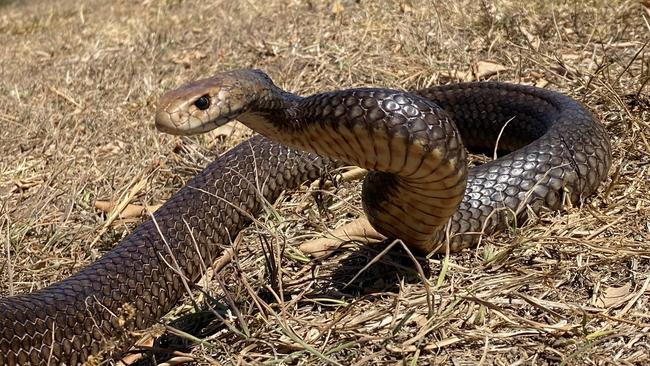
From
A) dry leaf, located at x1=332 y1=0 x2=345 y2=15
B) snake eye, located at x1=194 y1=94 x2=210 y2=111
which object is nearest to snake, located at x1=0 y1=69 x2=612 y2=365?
snake eye, located at x1=194 y1=94 x2=210 y2=111

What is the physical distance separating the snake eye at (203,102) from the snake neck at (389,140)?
0.76 ft

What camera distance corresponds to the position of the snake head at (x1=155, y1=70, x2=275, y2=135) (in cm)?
260

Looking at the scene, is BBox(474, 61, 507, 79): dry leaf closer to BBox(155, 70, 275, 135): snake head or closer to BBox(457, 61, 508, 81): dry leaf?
BBox(457, 61, 508, 81): dry leaf

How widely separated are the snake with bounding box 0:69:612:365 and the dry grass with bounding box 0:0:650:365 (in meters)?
0.16

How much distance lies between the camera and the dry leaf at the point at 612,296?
2.68 meters

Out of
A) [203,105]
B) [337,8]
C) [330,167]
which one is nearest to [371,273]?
[203,105]

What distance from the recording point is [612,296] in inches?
107

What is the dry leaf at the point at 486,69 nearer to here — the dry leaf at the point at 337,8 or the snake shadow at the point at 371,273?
the dry leaf at the point at 337,8

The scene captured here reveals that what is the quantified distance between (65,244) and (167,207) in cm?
60

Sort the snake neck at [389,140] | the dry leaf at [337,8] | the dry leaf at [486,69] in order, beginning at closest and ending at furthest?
the snake neck at [389,140], the dry leaf at [486,69], the dry leaf at [337,8]

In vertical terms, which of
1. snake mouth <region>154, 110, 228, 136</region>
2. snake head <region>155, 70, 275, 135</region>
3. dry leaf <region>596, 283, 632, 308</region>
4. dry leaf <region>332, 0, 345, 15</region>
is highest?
snake head <region>155, 70, 275, 135</region>

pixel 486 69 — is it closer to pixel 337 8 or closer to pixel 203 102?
pixel 337 8

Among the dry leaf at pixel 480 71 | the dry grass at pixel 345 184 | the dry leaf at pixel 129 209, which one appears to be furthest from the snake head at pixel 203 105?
the dry leaf at pixel 480 71

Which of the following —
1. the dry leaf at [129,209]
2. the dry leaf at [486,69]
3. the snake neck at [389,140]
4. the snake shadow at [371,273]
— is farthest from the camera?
the dry leaf at [486,69]
